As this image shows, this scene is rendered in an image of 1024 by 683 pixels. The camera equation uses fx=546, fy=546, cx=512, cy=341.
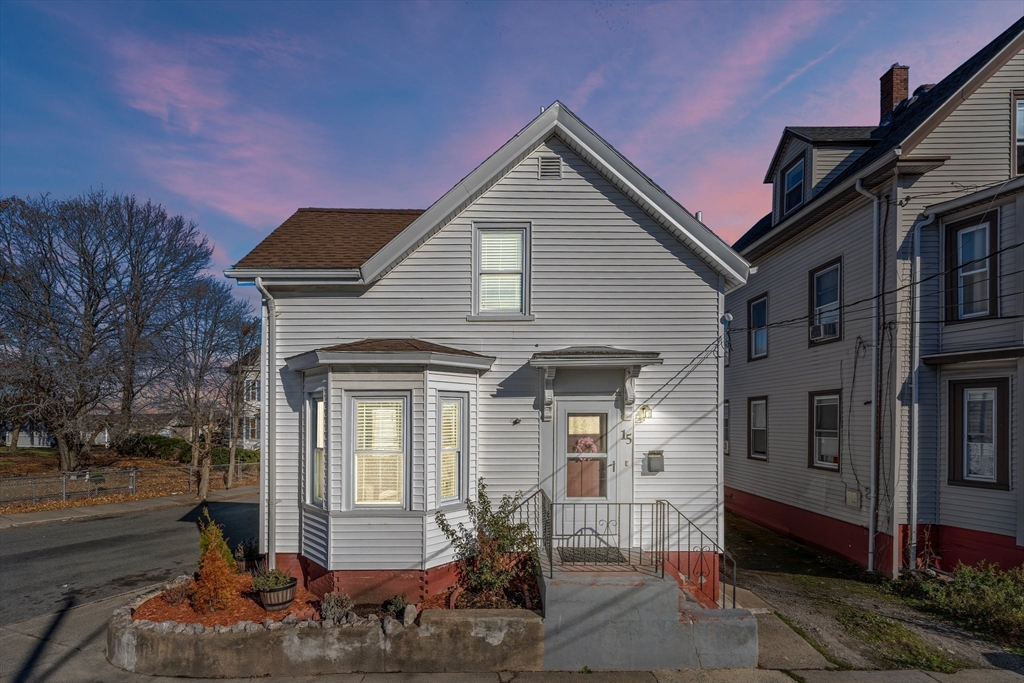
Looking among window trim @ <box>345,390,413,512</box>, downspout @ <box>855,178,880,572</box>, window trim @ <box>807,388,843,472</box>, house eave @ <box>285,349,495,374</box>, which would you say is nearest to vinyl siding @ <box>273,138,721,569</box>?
house eave @ <box>285,349,495,374</box>

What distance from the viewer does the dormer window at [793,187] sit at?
13.9 metres

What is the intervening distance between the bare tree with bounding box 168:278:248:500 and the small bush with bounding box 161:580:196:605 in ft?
40.2

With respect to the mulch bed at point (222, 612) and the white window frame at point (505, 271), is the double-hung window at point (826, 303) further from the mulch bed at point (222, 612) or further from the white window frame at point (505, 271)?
the mulch bed at point (222, 612)

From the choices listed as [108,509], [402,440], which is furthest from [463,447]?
[108,509]

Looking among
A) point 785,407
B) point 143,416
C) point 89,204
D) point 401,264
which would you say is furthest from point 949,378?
point 89,204

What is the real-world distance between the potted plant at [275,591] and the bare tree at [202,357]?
13246 millimetres

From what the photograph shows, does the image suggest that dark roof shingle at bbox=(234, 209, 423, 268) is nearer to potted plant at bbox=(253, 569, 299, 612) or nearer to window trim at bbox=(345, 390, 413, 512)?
window trim at bbox=(345, 390, 413, 512)

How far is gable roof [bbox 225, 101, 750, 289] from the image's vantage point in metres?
8.87

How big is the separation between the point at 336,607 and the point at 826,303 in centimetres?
1143

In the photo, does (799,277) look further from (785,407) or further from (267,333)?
(267,333)

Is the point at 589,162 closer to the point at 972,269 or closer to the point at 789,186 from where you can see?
the point at 972,269

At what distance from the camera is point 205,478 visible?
62.5ft

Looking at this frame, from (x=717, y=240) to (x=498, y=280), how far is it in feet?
11.9

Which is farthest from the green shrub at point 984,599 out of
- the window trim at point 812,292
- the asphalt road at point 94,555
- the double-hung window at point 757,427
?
the asphalt road at point 94,555
